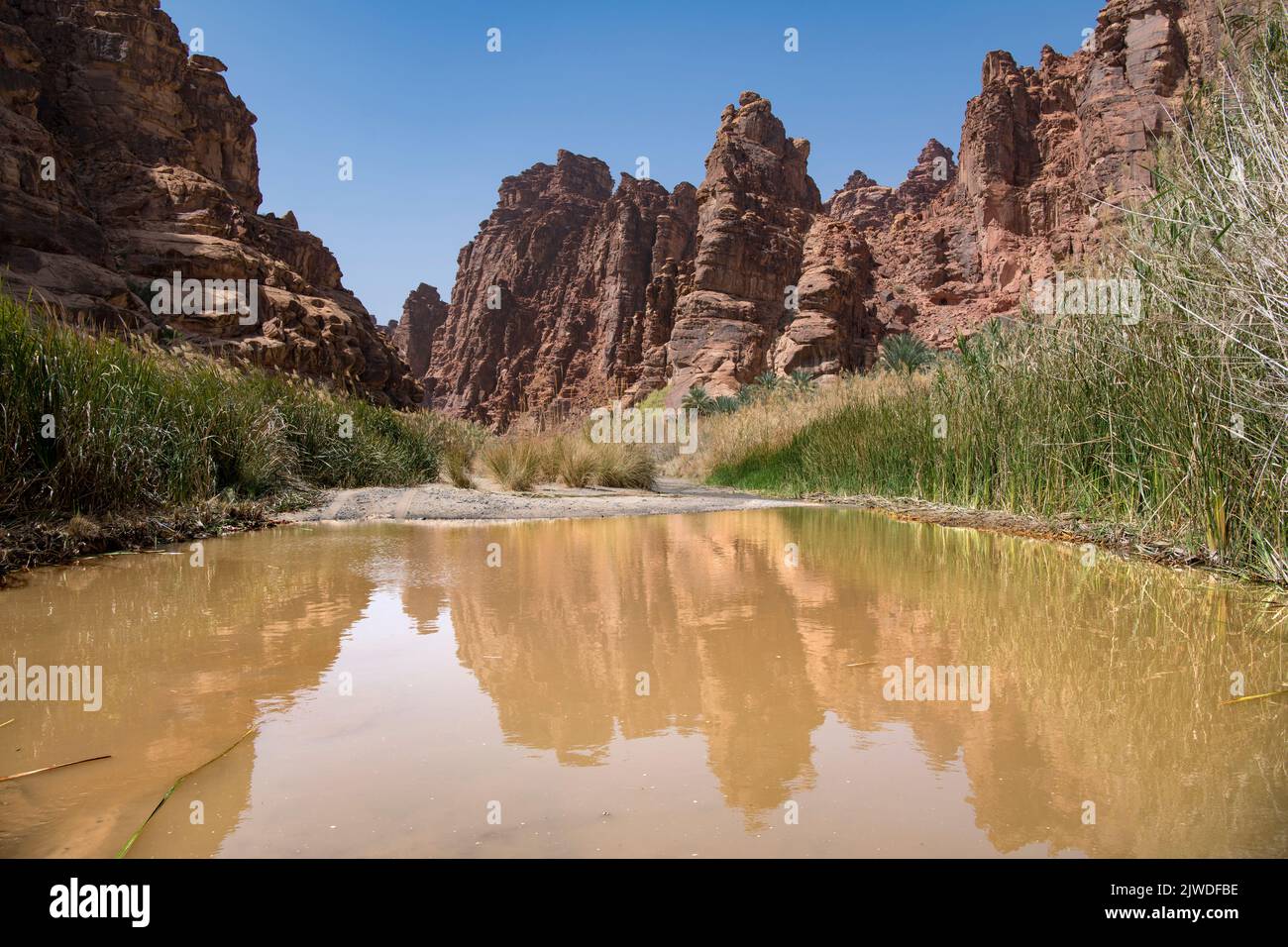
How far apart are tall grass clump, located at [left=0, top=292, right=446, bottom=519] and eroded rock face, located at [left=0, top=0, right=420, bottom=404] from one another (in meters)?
16.3

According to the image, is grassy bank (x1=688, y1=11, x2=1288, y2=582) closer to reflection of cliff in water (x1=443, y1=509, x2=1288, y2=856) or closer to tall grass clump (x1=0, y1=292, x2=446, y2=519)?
reflection of cliff in water (x1=443, y1=509, x2=1288, y2=856)

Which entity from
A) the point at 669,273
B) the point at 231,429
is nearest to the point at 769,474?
the point at 231,429

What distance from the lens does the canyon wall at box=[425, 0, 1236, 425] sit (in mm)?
46469

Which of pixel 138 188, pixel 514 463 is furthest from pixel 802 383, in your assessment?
pixel 138 188

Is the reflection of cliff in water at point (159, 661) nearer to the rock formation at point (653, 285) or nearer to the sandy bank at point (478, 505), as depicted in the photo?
the sandy bank at point (478, 505)

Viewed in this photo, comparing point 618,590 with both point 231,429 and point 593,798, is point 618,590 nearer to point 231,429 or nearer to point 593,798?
point 593,798

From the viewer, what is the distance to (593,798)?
5.07 feet

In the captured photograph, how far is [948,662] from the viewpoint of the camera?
2555mm

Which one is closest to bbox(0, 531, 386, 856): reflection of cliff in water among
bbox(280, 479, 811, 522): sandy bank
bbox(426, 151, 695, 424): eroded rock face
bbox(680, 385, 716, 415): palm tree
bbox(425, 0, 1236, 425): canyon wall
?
bbox(280, 479, 811, 522): sandy bank

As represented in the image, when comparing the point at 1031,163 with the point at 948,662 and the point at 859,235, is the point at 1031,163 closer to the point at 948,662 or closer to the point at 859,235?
the point at 859,235

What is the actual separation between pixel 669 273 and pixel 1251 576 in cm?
7208

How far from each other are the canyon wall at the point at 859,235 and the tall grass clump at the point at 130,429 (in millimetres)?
36613

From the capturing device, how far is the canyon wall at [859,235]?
46469mm

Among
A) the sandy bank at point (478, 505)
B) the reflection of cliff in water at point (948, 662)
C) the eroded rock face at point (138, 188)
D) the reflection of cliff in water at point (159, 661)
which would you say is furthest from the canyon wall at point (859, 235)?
the reflection of cliff in water at point (159, 661)
